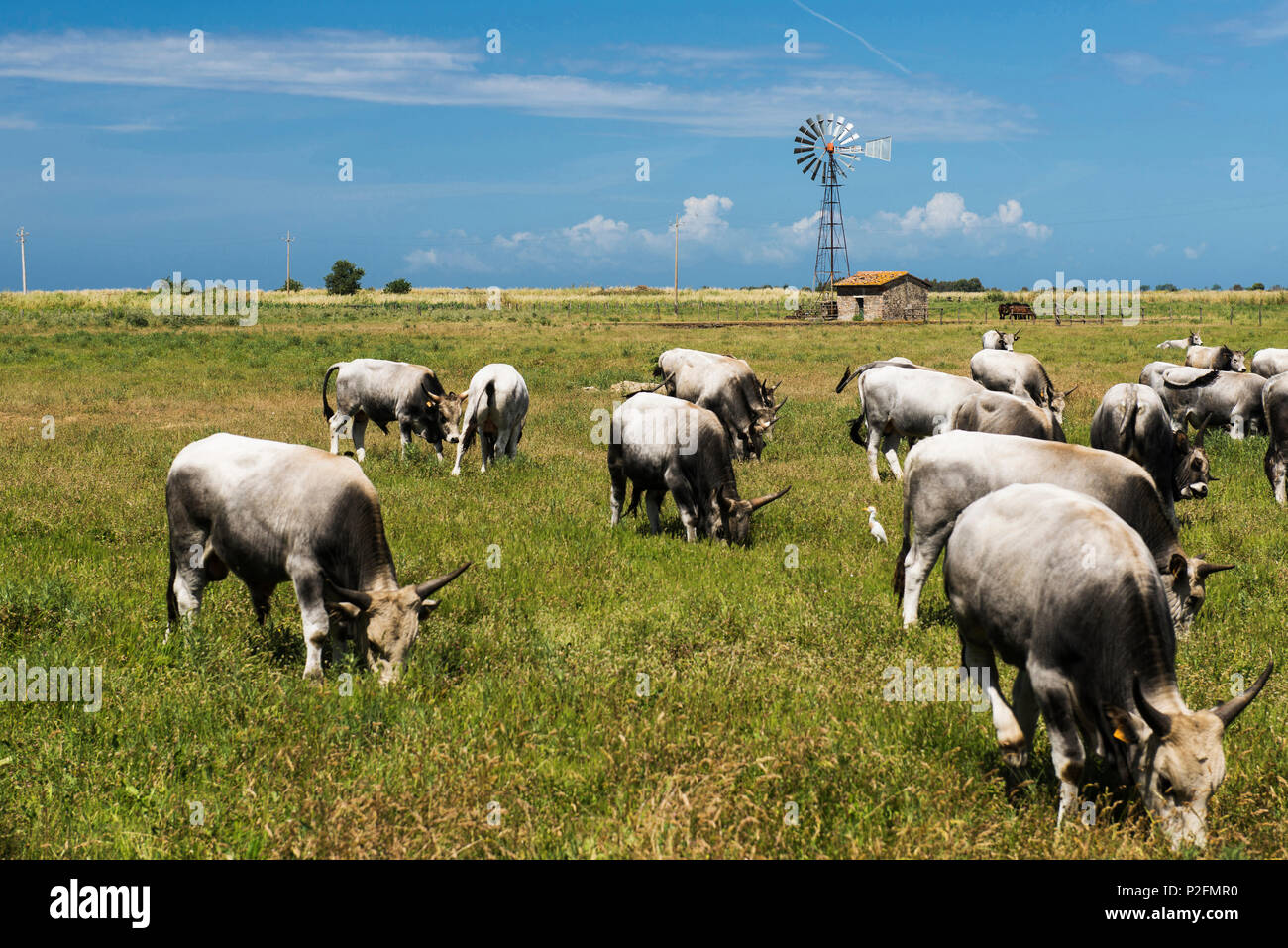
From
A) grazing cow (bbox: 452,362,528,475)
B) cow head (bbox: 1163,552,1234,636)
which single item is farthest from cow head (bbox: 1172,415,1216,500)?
grazing cow (bbox: 452,362,528,475)

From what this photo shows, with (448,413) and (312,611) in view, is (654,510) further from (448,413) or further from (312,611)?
(448,413)

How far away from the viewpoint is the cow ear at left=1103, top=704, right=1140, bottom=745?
453 cm

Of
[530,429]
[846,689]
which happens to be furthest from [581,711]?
[530,429]

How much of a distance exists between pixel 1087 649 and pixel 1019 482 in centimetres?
317

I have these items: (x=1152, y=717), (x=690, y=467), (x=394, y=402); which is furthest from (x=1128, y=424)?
(x=394, y=402)

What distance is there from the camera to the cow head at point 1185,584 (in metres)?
7.26

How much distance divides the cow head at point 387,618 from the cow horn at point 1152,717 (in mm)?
4160

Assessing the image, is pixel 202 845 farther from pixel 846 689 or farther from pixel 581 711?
pixel 846 689

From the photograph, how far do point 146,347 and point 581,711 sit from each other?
1487 inches

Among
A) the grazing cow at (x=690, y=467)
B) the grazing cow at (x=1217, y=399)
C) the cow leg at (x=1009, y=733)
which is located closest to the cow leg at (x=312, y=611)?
the cow leg at (x=1009, y=733)

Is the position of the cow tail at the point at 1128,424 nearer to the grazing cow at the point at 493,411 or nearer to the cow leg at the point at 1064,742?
the cow leg at the point at 1064,742

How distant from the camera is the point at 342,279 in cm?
11388

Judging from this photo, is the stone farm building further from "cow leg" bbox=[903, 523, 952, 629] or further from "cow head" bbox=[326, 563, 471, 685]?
"cow head" bbox=[326, 563, 471, 685]

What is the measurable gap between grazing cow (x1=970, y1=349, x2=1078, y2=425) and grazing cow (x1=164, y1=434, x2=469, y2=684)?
637 inches
